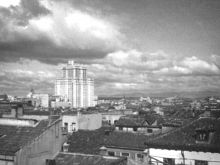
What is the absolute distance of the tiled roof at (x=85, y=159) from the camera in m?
20.3

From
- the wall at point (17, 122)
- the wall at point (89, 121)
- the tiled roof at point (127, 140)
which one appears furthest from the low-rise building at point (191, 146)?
the wall at point (89, 121)

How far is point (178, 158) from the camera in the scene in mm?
25594

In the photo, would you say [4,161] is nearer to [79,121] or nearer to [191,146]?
[191,146]

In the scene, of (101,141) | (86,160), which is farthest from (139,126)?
(86,160)

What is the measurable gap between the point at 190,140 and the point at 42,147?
14.0 m

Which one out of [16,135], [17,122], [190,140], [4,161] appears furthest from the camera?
[17,122]

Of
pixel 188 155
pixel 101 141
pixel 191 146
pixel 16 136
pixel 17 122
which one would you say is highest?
pixel 17 122

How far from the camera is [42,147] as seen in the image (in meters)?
25.2

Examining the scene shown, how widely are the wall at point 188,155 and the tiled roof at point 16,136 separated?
36.8 feet

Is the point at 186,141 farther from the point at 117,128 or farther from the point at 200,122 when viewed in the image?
the point at 117,128

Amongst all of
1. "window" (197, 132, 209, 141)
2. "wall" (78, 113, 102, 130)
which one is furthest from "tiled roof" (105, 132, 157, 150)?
"wall" (78, 113, 102, 130)

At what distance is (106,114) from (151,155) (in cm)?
7129

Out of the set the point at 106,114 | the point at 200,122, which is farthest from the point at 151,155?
the point at 106,114

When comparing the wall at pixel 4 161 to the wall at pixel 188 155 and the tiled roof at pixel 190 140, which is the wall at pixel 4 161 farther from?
the wall at pixel 188 155
